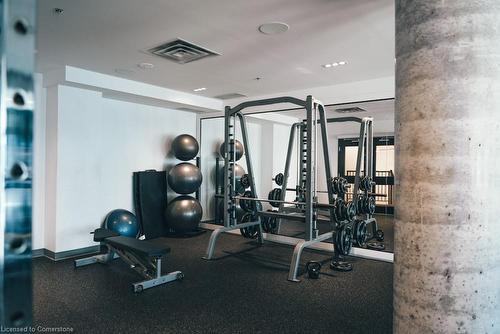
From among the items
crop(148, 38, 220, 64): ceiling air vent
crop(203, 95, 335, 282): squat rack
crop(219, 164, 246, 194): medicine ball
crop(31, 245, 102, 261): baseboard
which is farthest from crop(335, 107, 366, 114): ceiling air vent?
crop(31, 245, 102, 261): baseboard

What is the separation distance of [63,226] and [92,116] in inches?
53.6

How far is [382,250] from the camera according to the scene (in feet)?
14.2

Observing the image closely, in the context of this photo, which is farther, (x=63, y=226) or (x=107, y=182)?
(x=107, y=182)

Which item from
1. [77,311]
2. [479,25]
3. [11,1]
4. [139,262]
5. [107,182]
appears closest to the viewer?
[11,1]

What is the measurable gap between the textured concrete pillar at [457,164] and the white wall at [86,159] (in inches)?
151

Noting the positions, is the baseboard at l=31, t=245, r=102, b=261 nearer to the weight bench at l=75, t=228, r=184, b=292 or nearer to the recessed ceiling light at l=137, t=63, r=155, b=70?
the weight bench at l=75, t=228, r=184, b=292

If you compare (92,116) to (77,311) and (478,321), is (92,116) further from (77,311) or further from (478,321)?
(478,321)

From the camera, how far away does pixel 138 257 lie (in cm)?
356

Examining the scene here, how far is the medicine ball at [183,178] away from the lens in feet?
17.0

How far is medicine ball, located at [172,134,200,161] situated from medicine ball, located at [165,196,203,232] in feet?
2.17

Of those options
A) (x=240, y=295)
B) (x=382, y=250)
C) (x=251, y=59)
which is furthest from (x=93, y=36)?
(x=382, y=250)

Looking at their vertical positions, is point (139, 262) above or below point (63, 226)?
below

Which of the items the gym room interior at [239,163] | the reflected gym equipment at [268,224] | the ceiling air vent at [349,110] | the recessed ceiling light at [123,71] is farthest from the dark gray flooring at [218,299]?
the ceiling air vent at [349,110]

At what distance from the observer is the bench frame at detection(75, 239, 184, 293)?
10.4 feet
